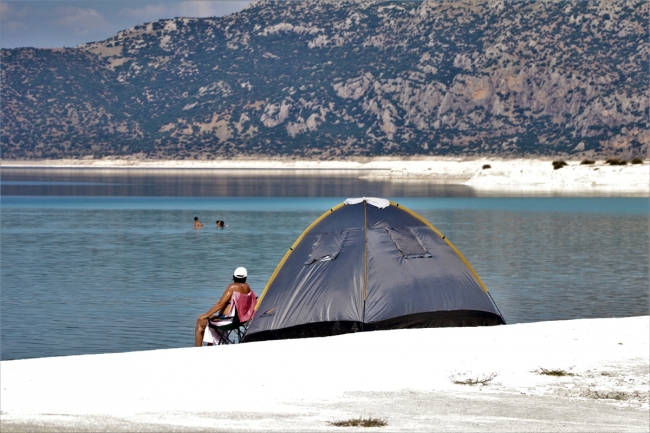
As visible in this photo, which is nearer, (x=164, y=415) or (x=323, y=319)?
(x=164, y=415)

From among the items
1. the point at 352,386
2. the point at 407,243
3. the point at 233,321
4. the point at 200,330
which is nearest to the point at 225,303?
the point at 233,321

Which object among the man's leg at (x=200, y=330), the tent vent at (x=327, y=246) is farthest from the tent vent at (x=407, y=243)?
the man's leg at (x=200, y=330)

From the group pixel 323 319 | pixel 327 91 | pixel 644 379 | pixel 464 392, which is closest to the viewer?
pixel 464 392

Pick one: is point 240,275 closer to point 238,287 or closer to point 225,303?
point 238,287

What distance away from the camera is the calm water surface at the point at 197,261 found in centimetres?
1881

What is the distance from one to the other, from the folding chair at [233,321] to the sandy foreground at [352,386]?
1.86m

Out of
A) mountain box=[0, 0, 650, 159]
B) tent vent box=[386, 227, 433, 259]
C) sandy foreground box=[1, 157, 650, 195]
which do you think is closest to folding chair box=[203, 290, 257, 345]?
tent vent box=[386, 227, 433, 259]

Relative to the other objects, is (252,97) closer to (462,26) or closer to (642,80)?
(462,26)

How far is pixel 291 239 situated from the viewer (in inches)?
1571

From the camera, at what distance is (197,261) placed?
103 ft

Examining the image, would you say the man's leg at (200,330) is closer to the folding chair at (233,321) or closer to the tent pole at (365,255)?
the folding chair at (233,321)

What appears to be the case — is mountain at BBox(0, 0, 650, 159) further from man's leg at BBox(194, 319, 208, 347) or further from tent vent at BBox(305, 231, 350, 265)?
man's leg at BBox(194, 319, 208, 347)

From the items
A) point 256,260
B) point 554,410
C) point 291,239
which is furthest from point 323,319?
point 291,239

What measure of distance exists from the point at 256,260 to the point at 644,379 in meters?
20.6
